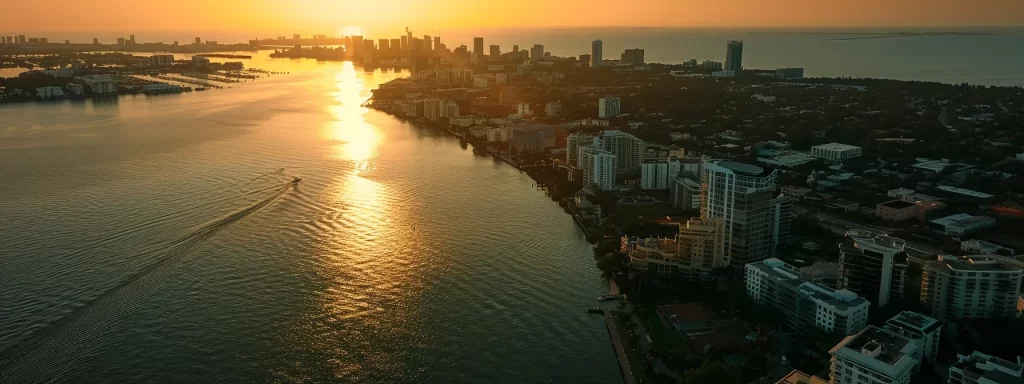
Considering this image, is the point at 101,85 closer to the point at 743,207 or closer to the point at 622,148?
the point at 622,148

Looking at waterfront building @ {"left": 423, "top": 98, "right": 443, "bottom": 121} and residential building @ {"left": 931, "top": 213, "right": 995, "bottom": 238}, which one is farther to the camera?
waterfront building @ {"left": 423, "top": 98, "right": 443, "bottom": 121}

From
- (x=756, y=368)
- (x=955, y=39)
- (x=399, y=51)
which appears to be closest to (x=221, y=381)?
(x=756, y=368)

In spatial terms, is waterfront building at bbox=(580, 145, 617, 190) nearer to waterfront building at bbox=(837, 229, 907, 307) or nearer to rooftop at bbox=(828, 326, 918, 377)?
waterfront building at bbox=(837, 229, 907, 307)

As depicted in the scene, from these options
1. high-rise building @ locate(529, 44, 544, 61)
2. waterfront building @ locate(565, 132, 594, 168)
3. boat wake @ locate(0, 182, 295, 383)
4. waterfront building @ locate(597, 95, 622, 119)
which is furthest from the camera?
high-rise building @ locate(529, 44, 544, 61)

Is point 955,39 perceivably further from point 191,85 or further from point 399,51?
point 191,85

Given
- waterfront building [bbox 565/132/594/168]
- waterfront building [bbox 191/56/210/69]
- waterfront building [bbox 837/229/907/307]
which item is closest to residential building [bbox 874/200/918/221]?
waterfront building [bbox 837/229/907/307]

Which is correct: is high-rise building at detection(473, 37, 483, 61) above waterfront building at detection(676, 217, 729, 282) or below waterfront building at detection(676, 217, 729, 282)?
above
